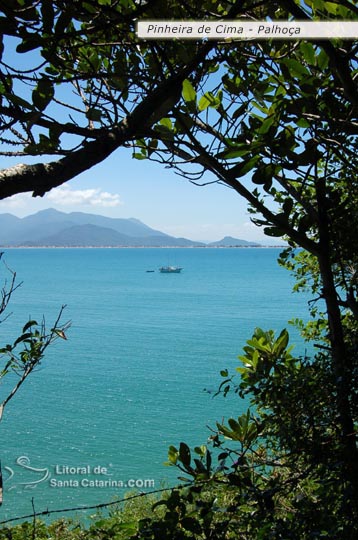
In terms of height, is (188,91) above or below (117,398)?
above

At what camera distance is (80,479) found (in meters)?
14.8

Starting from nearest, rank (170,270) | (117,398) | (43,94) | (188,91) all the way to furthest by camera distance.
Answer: (43,94)
(188,91)
(117,398)
(170,270)

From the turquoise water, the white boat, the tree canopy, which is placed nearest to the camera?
the tree canopy

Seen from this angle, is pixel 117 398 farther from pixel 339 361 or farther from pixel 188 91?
pixel 188 91

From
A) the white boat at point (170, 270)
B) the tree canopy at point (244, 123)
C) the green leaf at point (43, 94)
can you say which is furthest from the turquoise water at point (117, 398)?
the white boat at point (170, 270)

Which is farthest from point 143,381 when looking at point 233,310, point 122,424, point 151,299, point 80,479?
point 151,299

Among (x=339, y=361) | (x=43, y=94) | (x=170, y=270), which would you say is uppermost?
(x=170, y=270)

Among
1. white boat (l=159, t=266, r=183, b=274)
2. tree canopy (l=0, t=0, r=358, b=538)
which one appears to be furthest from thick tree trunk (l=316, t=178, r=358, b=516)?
white boat (l=159, t=266, r=183, b=274)

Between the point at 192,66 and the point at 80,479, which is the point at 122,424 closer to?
the point at 80,479

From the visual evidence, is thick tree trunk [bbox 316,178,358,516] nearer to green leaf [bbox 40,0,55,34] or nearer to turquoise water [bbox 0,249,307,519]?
turquoise water [bbox 0,249,307,519]

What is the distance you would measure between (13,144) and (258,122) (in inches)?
26.0

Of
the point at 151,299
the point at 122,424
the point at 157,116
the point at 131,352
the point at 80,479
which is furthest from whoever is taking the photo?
the point at 151,299

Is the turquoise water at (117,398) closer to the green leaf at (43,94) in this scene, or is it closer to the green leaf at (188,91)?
the green leaf at (188,91)

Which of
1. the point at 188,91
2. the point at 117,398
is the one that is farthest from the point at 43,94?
the point at 117,398
